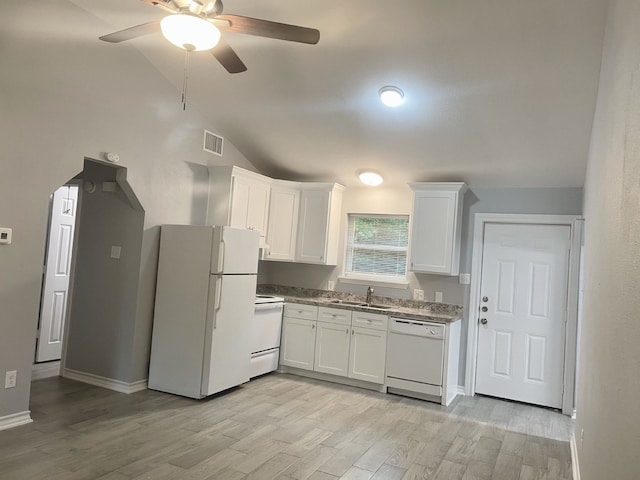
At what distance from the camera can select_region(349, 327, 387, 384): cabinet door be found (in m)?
4.79

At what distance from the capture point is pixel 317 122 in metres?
4.62

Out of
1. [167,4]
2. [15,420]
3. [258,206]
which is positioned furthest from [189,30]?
[258,206]

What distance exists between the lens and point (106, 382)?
432 cm

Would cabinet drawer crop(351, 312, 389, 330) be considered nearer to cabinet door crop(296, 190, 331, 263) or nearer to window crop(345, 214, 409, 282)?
window crop(345, 214, 409, 282)

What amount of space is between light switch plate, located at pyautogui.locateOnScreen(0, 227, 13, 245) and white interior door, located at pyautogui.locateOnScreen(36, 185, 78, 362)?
2084mm

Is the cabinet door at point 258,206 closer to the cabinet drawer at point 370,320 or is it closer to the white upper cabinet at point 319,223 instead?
the white upper cabinet at point 319,223

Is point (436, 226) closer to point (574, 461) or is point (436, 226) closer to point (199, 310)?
point (574, 461)

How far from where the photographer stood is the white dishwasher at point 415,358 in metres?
4.54

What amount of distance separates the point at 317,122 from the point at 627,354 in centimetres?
371

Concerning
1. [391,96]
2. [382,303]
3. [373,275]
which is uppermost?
[391,96]

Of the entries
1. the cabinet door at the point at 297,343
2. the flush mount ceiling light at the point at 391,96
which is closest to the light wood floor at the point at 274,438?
the cabinet door at the point at 297,343

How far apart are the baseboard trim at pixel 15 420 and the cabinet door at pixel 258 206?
2.65 meters

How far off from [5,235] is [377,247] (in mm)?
3735

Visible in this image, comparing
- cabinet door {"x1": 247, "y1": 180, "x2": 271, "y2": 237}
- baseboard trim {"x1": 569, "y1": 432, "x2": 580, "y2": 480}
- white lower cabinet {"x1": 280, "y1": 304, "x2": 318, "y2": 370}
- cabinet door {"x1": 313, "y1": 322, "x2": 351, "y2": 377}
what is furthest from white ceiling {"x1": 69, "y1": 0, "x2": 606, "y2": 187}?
baseboard trim {"x1": 569, "y1": 432, "x2": 580, "y2": 480}
